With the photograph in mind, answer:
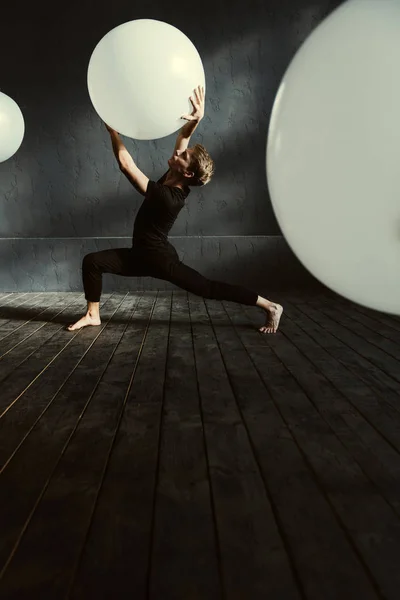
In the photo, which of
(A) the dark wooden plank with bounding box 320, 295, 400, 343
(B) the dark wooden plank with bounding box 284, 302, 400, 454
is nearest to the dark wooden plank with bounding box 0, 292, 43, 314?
(B) the dark wooden plank with bounding box 284, 302, 400, 454

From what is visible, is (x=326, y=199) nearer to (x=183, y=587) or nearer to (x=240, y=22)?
(x=183, y=587)

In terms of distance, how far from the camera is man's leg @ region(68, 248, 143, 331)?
330cm

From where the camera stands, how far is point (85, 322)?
339 cm

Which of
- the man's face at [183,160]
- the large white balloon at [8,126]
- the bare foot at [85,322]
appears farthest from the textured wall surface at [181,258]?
the man's face at [183,160]

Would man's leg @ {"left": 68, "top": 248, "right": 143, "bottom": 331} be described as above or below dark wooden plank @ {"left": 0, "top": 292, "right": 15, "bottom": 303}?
above

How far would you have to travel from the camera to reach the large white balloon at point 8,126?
3385mm

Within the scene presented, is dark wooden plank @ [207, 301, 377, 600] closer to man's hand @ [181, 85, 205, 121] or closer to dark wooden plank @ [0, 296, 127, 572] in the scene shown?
dark wooden plank @ [0, 296, 127, 572]

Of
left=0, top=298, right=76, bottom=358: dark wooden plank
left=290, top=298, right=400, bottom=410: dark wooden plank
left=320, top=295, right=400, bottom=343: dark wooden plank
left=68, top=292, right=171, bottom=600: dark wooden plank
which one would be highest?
left=68, top=292, right=171, bottom=600: dark wooden plank

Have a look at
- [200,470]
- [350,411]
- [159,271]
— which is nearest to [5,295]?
[159,271]

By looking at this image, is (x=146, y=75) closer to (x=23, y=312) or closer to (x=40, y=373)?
(x=40, y=373)

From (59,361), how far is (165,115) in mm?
1216

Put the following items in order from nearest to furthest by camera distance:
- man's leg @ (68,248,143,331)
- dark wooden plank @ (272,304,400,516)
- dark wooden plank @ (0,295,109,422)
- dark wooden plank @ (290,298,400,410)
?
dark wooden plank @ (272,304,400,516)
dark wooden plank @ (0,295,109,422)
dark wooden plank @ (290,298,400,410)
man's leg @ (68,248,143,331)

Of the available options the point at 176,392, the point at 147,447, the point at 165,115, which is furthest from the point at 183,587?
the point at 165,115

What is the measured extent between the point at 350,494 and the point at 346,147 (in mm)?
959
